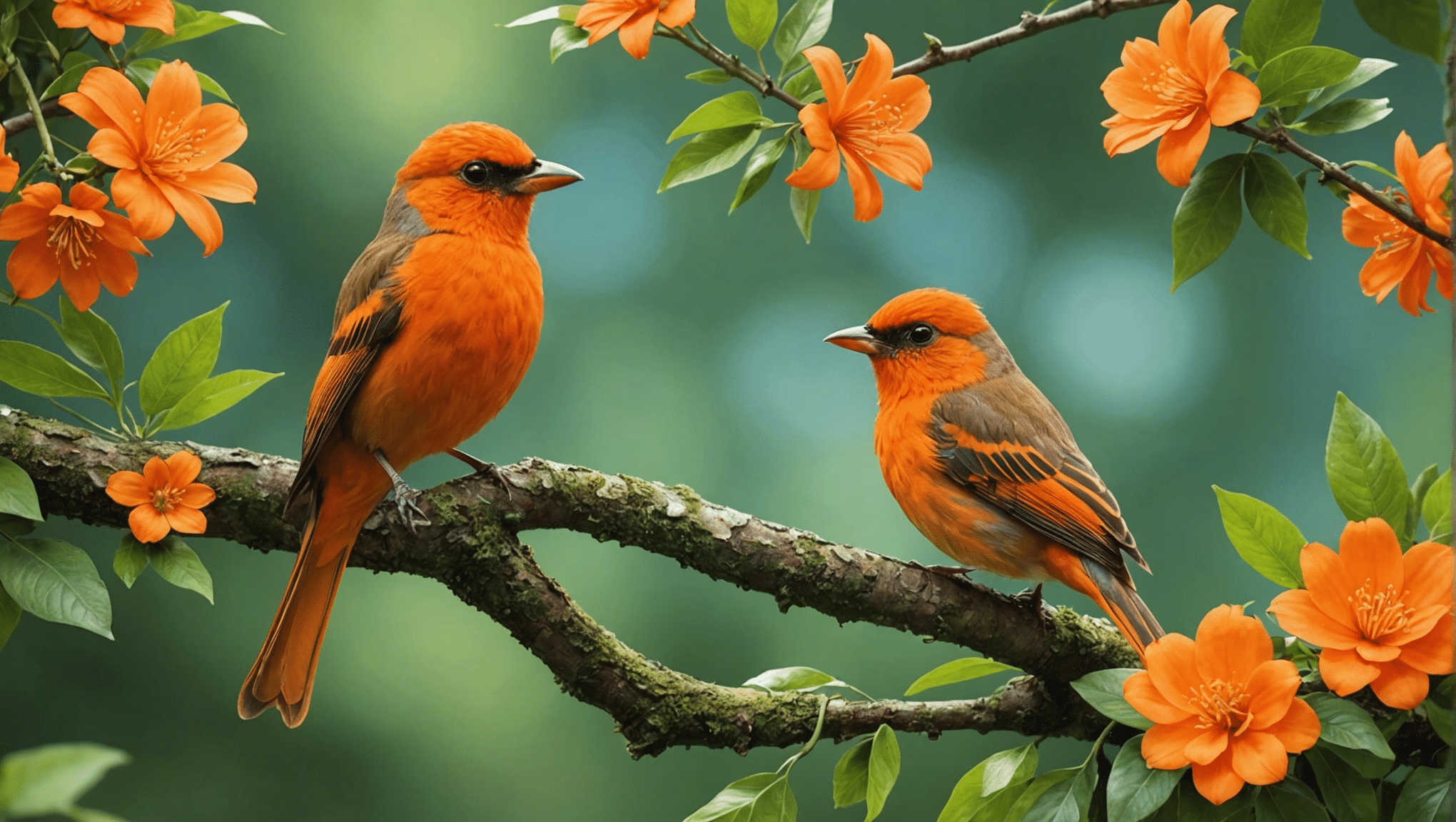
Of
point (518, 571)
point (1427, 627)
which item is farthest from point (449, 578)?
point (1427, 627)

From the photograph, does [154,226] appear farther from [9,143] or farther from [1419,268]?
[1419,268]

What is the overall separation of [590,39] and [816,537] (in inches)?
36.5

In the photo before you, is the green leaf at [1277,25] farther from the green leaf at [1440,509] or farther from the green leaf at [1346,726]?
the green leaf at [1346,726]

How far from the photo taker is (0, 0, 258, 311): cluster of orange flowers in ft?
4.60

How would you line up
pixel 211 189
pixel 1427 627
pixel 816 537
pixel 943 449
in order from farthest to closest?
pixel 943 449 < pixel 816 537 < pixel 211 189 < pixel 1427 627

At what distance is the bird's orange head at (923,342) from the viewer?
2.47 metres

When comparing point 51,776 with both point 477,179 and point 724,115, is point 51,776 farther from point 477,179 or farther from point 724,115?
point 477,179

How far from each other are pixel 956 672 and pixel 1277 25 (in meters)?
1.04

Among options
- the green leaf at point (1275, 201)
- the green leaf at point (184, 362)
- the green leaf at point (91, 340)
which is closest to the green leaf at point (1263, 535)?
the green leaf at point (1275, 201)

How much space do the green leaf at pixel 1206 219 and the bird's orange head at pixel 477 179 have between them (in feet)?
3.35

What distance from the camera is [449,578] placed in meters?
1.90

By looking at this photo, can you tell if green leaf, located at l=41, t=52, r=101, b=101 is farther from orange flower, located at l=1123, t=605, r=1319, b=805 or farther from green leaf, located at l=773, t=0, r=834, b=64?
orange flower, located at l=1123, t=605, r=1319, b=805

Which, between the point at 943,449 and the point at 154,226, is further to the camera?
the point at 943,449

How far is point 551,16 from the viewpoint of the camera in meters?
1.52
